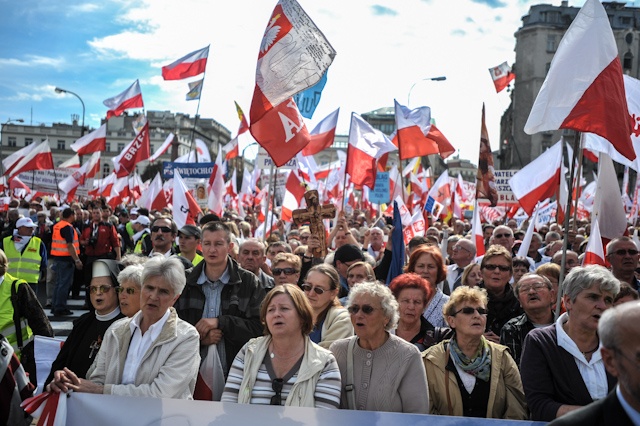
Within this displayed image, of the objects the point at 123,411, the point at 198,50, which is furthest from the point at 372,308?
the point at 198,50

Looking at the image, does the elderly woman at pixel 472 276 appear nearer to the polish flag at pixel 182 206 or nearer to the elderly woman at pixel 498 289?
the elderly woman at pixel 498 289

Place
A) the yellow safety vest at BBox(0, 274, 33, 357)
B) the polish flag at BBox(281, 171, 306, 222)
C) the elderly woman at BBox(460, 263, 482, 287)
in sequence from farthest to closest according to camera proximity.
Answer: the polish flag at BBox(281, 171, 306, 222), the elderly woman at BBox(460, 263, 482, 287), the yellow safety vest at BBox(0, 274, 33, 357)

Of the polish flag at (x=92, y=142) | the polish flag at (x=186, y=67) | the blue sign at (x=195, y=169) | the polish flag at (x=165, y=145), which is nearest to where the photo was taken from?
the blue sign at (x=195, y=169)

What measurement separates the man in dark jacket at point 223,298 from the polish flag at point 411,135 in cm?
788

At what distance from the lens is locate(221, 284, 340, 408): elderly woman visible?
155 inches

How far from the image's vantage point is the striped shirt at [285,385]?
3936mm

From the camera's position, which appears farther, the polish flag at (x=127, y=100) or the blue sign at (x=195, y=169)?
the polish flag at (x=127, y=100)

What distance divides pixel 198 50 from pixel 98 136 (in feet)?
22.9

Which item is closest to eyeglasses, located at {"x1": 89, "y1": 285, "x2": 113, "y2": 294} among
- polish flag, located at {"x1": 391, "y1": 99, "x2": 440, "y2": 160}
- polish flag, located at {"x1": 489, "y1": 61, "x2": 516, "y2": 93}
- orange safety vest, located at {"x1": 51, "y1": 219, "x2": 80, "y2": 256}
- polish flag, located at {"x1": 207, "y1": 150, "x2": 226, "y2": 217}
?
orange safety vest, located at {"x1": 51, "y1": 219, "x2": 80, "y2": 256}

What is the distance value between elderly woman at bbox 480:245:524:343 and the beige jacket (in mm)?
1400

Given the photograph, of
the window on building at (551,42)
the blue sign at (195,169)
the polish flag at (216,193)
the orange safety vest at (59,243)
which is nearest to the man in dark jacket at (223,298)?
the orange safety vest at (59,243)

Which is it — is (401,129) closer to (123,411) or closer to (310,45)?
(310,45)

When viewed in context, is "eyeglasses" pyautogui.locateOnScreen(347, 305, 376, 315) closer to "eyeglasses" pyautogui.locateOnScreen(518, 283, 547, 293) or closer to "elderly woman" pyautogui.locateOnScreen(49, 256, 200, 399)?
"elderly woman" pyautogui.locateOnScreen(49, 256, 200, 399)

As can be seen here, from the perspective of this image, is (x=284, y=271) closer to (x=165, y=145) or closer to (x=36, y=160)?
(x=36, y=160)
